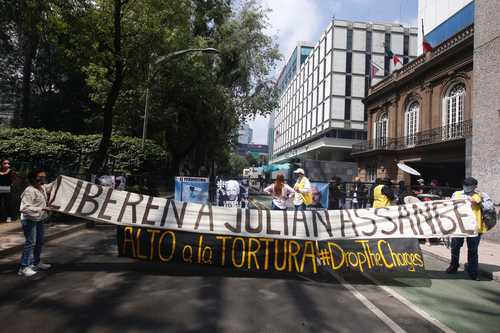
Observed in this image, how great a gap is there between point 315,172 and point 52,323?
32.0m

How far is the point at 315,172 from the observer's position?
35.2m

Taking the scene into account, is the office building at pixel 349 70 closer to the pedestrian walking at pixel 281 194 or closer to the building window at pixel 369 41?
the building window at pixel 369 41

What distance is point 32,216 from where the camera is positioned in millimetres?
6051

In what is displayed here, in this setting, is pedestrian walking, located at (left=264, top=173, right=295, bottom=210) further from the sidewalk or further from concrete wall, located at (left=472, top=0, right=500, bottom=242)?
concrete wall, located at (left=472, top=0, right=500, bottom=242)

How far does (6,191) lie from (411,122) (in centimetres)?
2993

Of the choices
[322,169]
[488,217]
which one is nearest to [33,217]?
[488,217]

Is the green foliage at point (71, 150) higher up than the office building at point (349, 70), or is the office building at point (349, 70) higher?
the office building at point (349, 70)

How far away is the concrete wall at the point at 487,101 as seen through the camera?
11.8 meters

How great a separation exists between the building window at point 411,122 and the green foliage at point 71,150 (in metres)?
20.3

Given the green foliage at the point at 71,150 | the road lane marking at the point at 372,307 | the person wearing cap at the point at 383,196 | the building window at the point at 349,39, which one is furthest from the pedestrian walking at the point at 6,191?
the building window at the point at 349,39

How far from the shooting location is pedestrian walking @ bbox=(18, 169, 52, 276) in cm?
604

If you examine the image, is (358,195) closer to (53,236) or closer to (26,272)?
(53,236)

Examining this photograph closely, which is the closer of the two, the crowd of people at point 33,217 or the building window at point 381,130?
the crowd of people at point 33,217

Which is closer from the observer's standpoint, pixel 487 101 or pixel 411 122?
pixel 487 101
